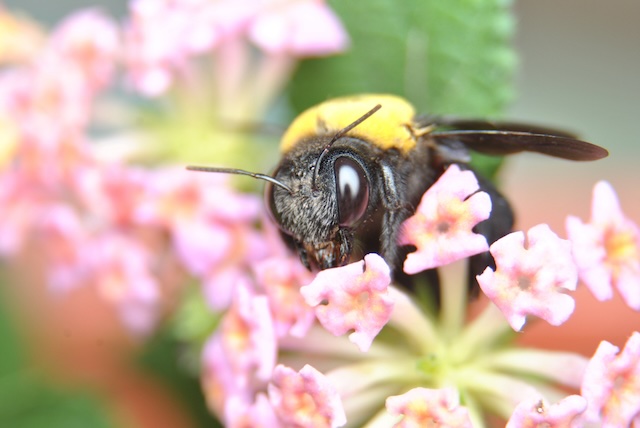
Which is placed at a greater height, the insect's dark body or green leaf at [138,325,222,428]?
the insect's dark body

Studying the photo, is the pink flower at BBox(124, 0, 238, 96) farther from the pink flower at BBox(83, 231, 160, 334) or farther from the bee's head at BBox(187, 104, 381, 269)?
the bee's head at BBox(187, 104, 381, 269)

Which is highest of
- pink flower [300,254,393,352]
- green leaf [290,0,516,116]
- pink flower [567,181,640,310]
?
green leaf [290,0,516,116]

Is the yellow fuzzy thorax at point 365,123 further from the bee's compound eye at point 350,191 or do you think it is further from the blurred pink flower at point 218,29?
the blurred pink flower at point 218,29

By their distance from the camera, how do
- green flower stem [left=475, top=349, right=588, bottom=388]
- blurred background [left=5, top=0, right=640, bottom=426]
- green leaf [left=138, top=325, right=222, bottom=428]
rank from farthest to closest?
1. blurred background [left=5, top=0, right=640, bottom=426]
2. green leaf [left=138, top=325, right=222, bottom=428]
3. green flower stem [left=475, top=349, right=588, bottom=388]

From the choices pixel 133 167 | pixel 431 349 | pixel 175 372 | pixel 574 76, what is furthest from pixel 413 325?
pixel 574 76

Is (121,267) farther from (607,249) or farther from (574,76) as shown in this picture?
(574,76)

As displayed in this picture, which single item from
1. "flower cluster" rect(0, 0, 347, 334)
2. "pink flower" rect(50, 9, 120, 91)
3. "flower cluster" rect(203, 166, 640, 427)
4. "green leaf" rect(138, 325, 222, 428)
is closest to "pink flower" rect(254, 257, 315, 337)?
"flower cluster" rect(203, 166, 640, 427)
